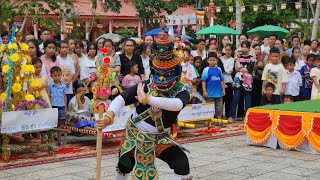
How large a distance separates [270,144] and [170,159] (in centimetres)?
392

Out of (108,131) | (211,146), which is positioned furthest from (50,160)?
(211,146)

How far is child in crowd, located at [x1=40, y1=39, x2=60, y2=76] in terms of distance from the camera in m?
9.05

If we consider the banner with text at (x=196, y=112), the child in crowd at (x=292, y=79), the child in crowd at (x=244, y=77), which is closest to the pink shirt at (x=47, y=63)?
the banner with text at (x=196, y=112)

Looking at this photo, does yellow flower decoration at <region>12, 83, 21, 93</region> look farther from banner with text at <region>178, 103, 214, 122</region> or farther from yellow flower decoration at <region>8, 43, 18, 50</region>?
banner with text at <region>178, 103, 214, 122</region>

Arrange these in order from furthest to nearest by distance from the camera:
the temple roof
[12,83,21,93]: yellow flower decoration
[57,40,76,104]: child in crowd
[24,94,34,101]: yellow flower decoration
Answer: the temple roof < [57,40,76,104]: child in crowd < [24,94,34,101]: yellow flower decoration < [12,83,21,93]: yellow flower decoration

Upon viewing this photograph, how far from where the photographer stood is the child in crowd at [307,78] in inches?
444

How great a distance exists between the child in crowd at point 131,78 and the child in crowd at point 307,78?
146 inches

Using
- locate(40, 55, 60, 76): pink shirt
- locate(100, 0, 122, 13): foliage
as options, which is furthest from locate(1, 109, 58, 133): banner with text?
locate(100, 0, 122, 13): foliage

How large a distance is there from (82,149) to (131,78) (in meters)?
1.73

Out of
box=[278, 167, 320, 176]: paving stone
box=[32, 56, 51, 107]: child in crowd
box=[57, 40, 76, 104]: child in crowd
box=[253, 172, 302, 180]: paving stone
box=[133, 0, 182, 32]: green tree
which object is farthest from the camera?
box=[133, 0, 182, 32]: green tree

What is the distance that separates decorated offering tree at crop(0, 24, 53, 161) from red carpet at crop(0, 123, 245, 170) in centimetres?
21

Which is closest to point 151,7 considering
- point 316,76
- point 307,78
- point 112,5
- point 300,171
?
point 112,5

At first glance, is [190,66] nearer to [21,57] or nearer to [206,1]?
[21,57]

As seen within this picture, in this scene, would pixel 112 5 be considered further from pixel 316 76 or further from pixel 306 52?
pixel 316 76
